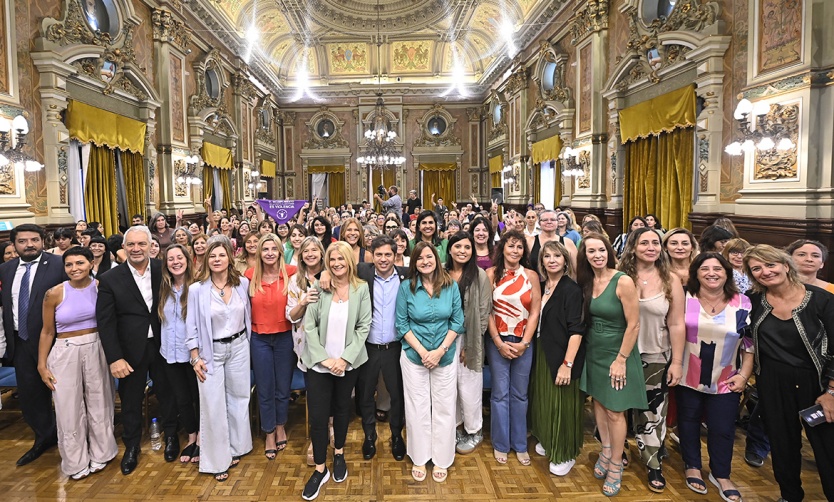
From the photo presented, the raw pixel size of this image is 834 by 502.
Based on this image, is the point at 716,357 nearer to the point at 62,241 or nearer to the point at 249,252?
the point at 249,252

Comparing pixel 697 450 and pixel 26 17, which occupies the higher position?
pixel 26 17

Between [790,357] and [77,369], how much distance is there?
459 centimetres

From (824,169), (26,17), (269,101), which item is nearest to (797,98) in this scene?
(824,169)

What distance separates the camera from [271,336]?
355cm

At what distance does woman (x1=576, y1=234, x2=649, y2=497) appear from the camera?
9.94 feet

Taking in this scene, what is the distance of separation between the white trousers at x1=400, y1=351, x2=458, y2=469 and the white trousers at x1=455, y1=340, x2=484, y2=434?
15 cm

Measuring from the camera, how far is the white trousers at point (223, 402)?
10.8ft

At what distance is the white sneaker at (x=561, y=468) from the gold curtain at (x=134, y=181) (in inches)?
361

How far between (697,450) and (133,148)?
10410mm

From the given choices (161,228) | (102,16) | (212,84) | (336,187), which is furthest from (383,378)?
(336,187)

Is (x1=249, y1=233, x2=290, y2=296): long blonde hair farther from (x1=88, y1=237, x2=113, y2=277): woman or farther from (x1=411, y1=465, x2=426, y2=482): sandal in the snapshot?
(x1=88, y1=237, x2=113, y2=277): woman

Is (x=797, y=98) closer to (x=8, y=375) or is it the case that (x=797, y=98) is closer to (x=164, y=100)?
(x=8, y=375)

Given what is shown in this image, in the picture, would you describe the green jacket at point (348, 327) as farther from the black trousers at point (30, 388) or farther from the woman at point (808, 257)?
the woman at point (808, 257)

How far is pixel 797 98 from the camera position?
534cm
